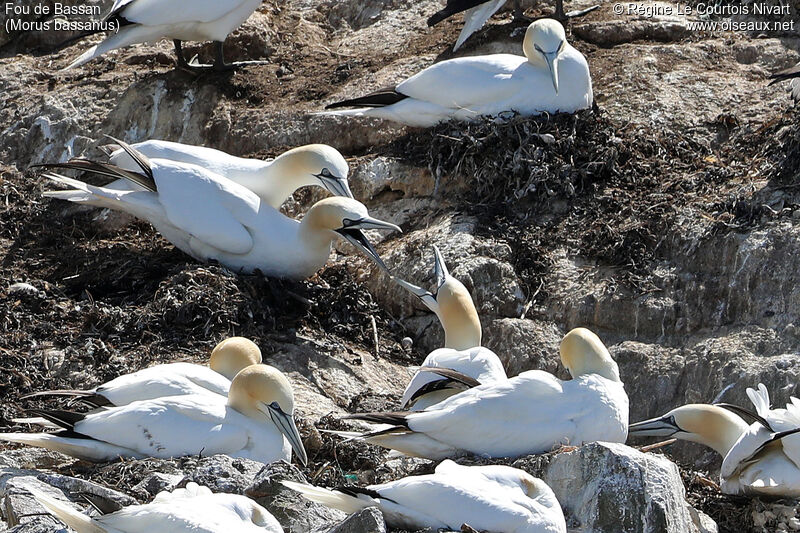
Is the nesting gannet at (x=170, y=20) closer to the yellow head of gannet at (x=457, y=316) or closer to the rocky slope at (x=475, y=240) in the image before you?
the rocky slope at (x=475, y=240)

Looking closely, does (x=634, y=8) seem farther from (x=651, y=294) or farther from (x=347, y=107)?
(x=651, y=294)

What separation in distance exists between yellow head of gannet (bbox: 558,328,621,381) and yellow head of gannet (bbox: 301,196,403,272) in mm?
1816

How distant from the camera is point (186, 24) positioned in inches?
417

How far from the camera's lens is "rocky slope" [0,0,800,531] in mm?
8164

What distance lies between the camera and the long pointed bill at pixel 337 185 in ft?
30.5

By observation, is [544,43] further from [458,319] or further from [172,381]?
[172,381]

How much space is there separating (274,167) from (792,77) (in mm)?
3194

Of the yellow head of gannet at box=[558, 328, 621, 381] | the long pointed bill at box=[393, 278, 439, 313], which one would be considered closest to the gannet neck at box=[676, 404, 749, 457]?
the yellow head of gannet at box=[558, 328, 621, 381]

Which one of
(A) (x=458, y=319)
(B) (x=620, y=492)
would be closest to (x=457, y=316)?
(A) (x=458, y=319)

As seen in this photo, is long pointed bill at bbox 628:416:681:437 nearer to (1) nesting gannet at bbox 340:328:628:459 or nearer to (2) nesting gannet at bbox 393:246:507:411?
(2) nesting gannet at bbox 393:246:507:411

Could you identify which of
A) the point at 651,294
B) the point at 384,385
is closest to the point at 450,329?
the point at 384,385

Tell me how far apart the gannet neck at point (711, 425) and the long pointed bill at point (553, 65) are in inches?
112

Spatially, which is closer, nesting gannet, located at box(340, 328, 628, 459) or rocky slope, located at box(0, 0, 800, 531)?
nesting gannet, located at box(340, 328, 628, 459)

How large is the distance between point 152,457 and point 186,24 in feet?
16.2
